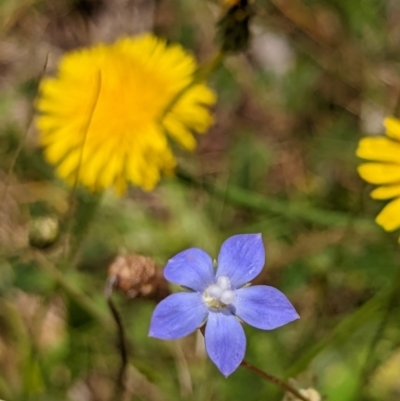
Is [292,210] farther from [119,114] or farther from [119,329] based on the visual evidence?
[119,329]

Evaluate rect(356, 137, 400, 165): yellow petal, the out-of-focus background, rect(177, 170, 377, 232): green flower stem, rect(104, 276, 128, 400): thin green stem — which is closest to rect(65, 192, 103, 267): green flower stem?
the out-of-focus background

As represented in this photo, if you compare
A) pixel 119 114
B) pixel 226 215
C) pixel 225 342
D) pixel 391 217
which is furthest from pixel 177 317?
pixel 226 215

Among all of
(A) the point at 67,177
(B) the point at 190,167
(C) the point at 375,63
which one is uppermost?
(C) the point at 375,63

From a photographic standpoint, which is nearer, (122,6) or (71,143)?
→ (71,143)

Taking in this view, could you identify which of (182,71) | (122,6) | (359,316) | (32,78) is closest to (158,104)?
(182,71)

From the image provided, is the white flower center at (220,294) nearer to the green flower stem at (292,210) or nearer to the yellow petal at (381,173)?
the yellow petal at (381,173)

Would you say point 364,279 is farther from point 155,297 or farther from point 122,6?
point 122,6
